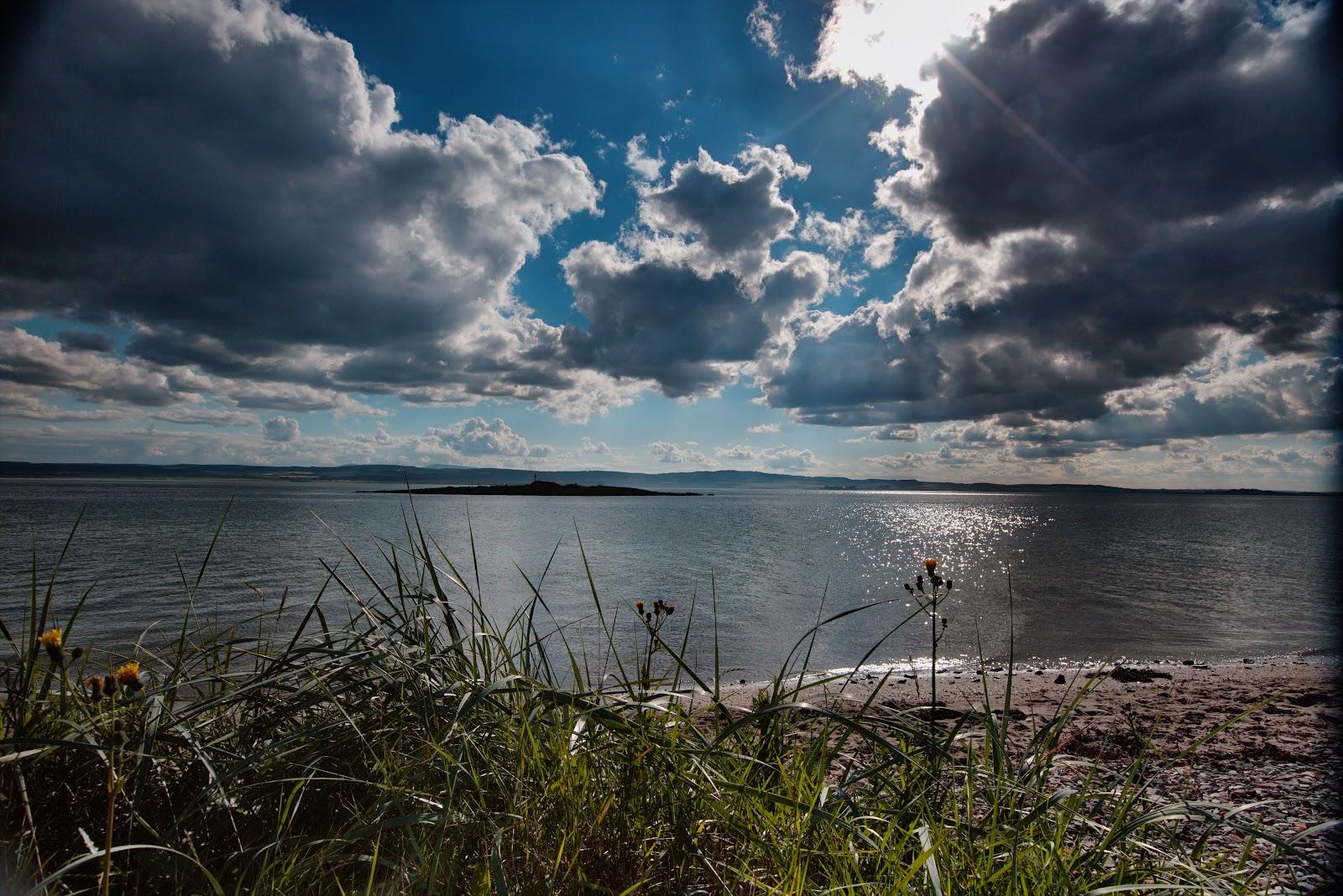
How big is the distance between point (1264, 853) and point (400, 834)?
474 centimetres

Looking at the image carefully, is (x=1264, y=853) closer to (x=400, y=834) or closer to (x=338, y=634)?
(x=400, y=834)

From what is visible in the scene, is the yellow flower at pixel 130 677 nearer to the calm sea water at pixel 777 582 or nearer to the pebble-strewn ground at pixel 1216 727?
the calm sea water at pixel 777 582

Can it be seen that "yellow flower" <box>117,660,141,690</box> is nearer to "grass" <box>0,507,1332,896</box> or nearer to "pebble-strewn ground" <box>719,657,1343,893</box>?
"grass" <box>0,507,1332,896</box>

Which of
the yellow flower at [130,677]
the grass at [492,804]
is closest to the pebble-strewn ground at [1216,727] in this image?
the grass at [492,804]

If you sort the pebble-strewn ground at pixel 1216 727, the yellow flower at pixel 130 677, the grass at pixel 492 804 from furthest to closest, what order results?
the pebble-strewn ground at pixel 1216 727 → the grass at pixel 492 804 → the yellow flower at pixel 130 677

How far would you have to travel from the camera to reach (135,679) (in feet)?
5.51

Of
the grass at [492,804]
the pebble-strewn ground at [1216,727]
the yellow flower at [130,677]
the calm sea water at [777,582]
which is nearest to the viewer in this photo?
the yellow flower at [130,677]

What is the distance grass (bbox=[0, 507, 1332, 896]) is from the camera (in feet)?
5.98

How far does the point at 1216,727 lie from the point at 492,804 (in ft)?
17.0

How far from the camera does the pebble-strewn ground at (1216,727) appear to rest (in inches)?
149

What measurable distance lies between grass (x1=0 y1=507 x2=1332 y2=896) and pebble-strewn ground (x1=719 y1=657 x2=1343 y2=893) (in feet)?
1.74

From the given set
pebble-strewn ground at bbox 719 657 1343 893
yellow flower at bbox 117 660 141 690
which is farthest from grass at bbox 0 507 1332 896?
pebble-strewn ground at bbox 719 657 1343 893

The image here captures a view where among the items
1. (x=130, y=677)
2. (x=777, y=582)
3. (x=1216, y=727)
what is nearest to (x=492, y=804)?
(x=130, y=677)

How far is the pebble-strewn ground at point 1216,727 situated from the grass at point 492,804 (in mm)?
531
